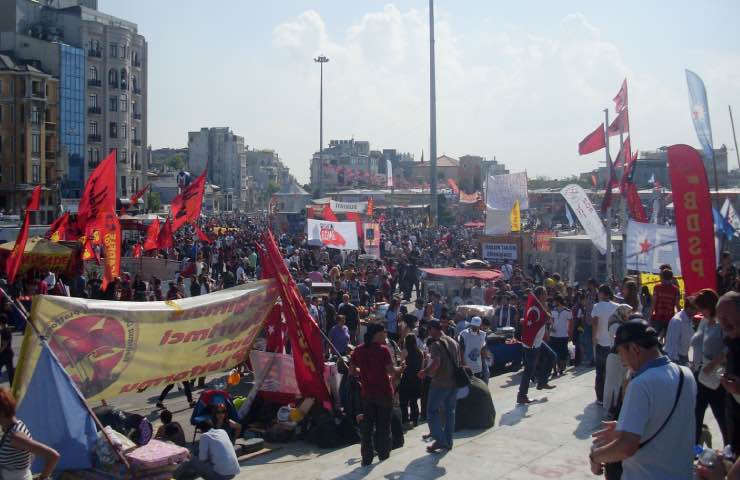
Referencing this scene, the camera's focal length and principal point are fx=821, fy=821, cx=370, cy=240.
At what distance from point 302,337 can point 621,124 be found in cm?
1442

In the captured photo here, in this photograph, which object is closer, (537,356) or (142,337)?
(142,337)

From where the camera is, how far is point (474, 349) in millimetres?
10766

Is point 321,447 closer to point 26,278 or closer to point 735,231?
point 26,278

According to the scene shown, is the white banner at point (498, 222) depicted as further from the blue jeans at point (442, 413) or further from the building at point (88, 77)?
the building at point (88, 77)

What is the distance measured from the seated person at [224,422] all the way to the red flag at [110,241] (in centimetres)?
1086

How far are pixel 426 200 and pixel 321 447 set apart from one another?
75023mm

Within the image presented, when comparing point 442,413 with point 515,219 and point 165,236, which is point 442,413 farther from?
point 515,219

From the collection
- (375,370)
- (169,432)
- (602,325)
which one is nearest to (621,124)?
(602,325)

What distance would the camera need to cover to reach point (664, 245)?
51.8 ft

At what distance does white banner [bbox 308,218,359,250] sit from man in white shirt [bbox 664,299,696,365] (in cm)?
1717

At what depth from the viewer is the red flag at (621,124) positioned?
68.6 ft

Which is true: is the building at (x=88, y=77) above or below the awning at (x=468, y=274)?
above

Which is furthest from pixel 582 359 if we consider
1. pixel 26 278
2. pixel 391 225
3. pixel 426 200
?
pixel 426 200

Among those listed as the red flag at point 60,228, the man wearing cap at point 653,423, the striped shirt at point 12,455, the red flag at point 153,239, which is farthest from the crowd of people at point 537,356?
the red flag at point 60,228
